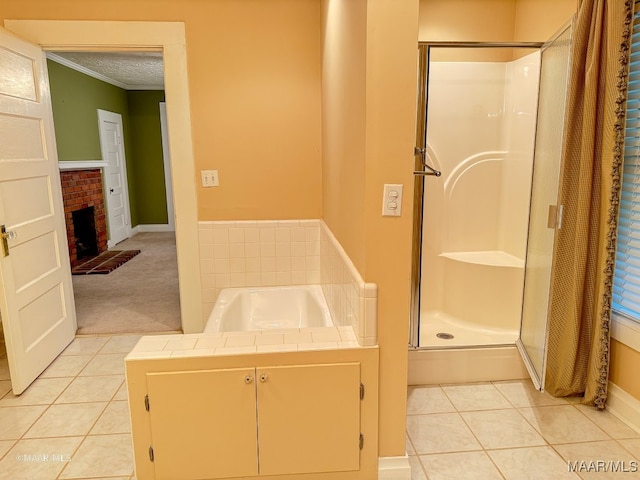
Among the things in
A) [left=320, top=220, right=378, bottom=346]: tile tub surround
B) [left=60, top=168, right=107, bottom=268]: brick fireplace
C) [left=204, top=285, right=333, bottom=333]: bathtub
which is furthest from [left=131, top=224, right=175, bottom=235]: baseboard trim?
[left=320, top=220, right=378, bottom=346]: tile tub surround

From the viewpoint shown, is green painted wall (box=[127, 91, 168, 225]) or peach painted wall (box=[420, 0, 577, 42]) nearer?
peach painted wall (box=[420, 0, 577, 42])

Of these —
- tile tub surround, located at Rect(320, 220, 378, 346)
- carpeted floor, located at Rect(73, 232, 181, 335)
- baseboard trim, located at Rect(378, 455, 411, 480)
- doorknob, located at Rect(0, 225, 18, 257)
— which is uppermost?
doorknob, located at Rect(0, 225, 18, 257)

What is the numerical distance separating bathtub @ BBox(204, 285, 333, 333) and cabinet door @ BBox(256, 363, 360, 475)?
39.6 inches

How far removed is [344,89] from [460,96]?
169 cm

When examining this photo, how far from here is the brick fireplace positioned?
17.3 ft

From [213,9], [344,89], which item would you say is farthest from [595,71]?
[213,9]

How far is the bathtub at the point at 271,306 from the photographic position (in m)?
2.85

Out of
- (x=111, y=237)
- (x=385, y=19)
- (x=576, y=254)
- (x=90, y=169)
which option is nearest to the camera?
(x=385, y=19)

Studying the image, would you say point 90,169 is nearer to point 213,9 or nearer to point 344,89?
point 213,9

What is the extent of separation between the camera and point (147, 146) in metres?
7.41

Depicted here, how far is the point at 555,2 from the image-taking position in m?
2.84

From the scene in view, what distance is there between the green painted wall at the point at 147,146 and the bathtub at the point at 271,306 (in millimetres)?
5068

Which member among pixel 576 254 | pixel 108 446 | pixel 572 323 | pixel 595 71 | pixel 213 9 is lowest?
pixel 108 446

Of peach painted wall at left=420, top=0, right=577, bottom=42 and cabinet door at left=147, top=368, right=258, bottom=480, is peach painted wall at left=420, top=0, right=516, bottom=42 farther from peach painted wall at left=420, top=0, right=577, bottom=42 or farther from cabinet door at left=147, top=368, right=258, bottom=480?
cabinet door at left=147, top=368, right=258, bottom=480
